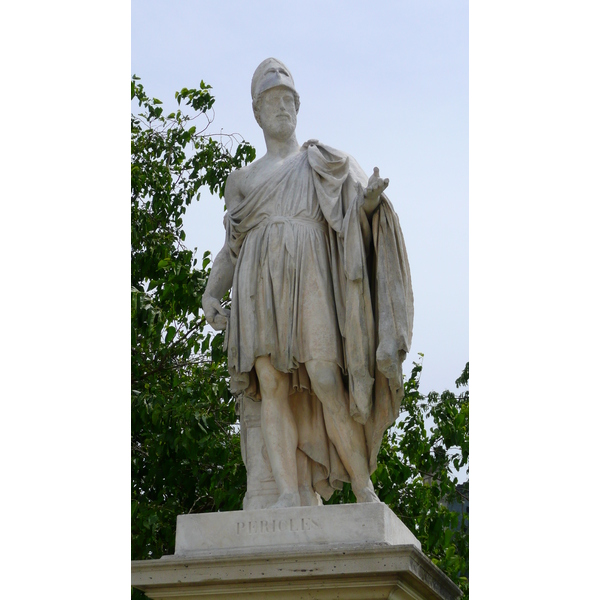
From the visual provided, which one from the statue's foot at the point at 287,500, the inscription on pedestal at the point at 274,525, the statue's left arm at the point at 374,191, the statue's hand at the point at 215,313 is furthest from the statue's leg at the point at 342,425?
the statue's left arm at the point at 374,191

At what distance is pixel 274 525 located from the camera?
23.6 ft

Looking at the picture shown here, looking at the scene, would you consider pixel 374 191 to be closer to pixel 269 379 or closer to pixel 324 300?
pixel 324 300

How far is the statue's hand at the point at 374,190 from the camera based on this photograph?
7387 mm

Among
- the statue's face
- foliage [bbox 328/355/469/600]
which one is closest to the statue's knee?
the statue's face

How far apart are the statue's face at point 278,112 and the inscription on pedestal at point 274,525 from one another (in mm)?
2606

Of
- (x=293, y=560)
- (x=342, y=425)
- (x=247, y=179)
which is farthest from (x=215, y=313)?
(x=293, y=560)

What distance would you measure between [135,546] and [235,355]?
5.05 m

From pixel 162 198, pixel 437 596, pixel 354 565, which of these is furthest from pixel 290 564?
pixel 162 198

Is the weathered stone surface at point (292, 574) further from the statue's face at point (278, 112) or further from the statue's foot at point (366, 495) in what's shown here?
the statue's face at point (278, 112)

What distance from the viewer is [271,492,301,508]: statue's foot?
7.40 metres

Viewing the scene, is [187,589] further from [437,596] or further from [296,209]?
[296,209]

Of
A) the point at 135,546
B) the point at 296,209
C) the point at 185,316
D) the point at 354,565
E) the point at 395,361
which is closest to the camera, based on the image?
the point at 354,565

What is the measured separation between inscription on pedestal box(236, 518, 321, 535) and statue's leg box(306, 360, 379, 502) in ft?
1.93

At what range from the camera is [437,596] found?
7480 millimetres
